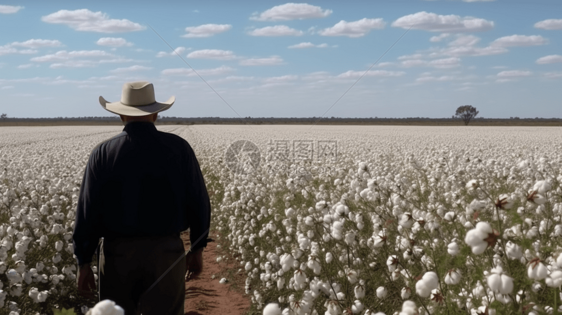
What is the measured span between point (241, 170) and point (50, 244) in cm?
727

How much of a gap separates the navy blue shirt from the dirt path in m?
2.66

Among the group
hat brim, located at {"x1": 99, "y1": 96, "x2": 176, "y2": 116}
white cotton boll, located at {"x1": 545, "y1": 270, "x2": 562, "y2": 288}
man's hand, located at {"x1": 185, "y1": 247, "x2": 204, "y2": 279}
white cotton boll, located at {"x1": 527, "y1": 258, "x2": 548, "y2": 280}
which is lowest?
man's hand, located at {"x1": 185, "y1": 247, "x2": 204, "y2": 279}

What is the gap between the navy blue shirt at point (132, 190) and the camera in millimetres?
3551

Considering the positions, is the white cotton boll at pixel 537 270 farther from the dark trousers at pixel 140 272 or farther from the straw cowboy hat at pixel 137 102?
the straw cowboy hat at pixel 137 102

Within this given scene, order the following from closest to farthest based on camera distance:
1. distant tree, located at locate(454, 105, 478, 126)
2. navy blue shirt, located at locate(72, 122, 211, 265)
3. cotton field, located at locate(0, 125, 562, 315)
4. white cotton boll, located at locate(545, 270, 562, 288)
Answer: white cotton boll, located at locate(545, 270, 562, 288) → cotton field, located at locate(0, 125, 562, 315) → navy blue shirt, located at locate(72, 122, 211, 265) → distant tree, located at locate(454, 105, 478, 126)

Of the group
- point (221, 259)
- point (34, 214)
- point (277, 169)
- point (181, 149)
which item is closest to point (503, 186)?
point (221, 259)

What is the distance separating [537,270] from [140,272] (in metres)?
2.51

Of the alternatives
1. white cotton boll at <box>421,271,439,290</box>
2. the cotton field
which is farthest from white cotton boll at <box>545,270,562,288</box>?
white cotton boll at <box>421,271,439,290</box>

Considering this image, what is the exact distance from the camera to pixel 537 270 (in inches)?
87.7

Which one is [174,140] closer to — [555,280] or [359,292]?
[359,292]

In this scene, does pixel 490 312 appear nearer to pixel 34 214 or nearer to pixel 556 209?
pixel 556 209

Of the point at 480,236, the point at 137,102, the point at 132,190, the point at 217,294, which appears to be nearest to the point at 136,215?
the point at 132,190

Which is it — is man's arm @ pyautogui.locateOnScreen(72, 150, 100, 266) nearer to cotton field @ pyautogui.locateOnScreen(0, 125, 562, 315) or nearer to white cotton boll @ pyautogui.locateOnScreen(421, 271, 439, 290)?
cotton field @ pyautogui.locateOnScreen(0, 125, 562, 315)

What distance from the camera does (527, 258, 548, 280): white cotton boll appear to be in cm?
221
